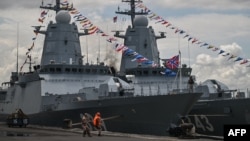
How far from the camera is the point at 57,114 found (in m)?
26.5

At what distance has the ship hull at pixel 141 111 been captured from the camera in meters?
22.0

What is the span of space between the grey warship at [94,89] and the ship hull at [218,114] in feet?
4.94

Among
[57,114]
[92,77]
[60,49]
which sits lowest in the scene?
[57,114]

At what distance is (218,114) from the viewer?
25.0 meters

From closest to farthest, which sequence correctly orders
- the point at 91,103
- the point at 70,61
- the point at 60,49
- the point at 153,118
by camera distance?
the point at 153,118
the point at 91,103
the point at 70,61
the point at 60,49

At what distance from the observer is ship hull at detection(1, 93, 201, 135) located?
867 inches

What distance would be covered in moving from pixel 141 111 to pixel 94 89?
5.13 meters

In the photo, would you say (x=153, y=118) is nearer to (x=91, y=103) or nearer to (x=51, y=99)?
(x=91, y=103)

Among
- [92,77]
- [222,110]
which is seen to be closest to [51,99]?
[92,77]

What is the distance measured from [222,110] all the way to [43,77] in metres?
11.7

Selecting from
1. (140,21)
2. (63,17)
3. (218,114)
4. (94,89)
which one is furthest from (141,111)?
(140,21)

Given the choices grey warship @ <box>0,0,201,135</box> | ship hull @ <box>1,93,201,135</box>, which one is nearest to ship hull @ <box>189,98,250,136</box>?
grey warship @ <box>0,0,201,135</box>

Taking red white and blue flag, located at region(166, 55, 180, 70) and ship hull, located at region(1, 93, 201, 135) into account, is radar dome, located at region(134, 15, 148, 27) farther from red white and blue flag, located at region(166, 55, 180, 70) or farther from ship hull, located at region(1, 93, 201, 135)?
ship hull, located at region(1, 93, 201, 135)

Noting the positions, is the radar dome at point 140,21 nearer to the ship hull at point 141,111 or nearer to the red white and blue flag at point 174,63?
the red white and blue flag at point 174,63
